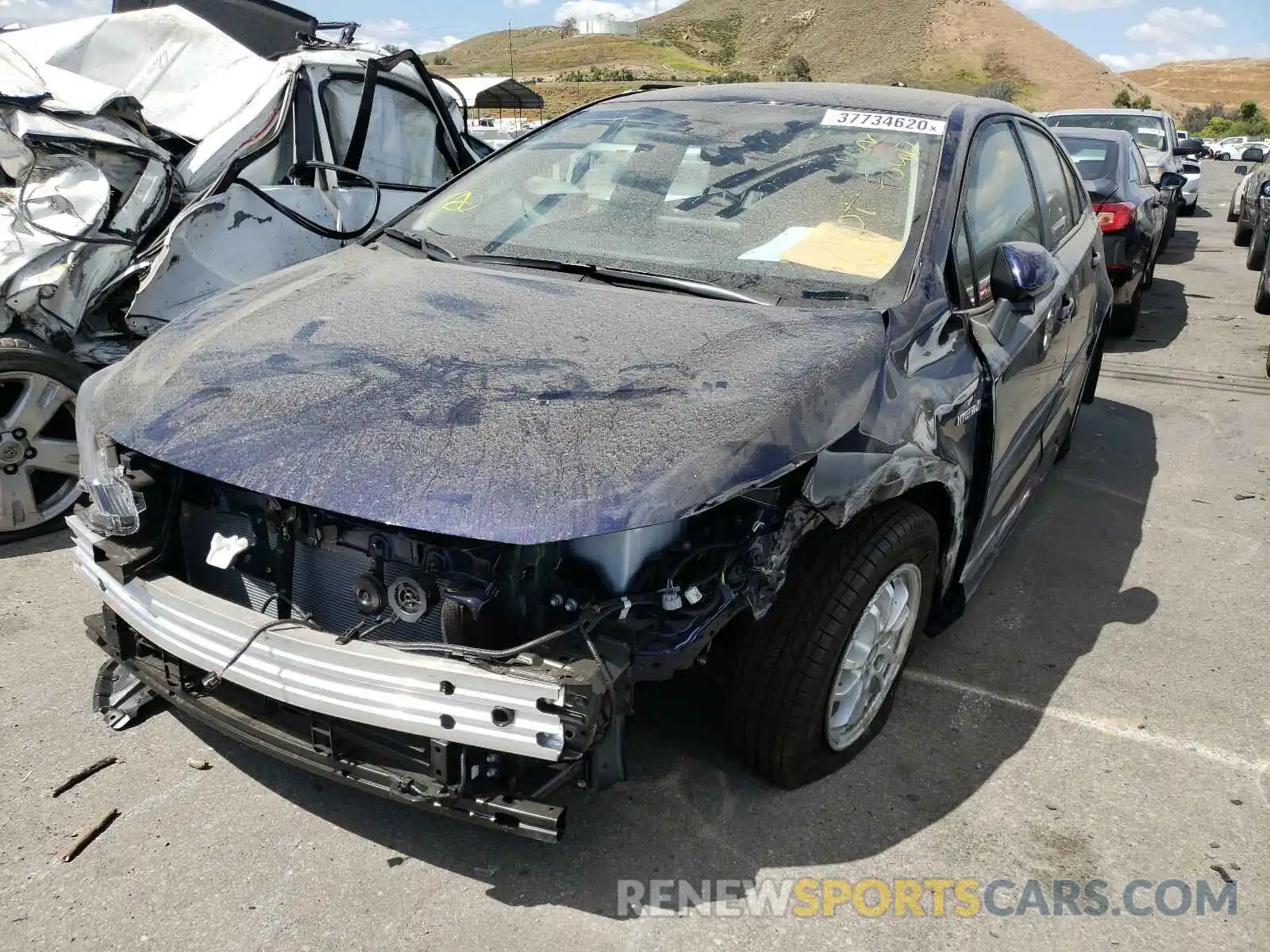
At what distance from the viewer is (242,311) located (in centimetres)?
279

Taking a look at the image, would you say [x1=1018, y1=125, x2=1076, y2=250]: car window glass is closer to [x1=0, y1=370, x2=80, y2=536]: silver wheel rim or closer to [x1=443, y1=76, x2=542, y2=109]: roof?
[x1=0, y1=370, x2=80, y2=536]: silver wheel rim

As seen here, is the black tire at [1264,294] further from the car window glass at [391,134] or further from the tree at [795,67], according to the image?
the tree at [795,67]

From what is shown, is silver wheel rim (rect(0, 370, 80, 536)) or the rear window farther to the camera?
the rear window

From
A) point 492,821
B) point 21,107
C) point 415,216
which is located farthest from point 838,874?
point 21,107

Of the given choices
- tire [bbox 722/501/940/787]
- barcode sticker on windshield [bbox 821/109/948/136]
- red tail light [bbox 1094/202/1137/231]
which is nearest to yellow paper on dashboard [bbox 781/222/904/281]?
barcode sticker on windshield [bbox 821/109/948/136]

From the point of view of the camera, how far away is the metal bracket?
110 inches

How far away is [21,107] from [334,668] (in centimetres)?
376

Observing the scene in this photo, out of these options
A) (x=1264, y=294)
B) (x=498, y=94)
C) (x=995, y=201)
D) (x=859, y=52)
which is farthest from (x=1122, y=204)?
(x=859, y=52)

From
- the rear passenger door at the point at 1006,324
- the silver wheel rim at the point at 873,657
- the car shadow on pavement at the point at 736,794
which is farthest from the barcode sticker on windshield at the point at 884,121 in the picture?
the car shadow on pavement at the point at 736,794

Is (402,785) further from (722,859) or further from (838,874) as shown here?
(838,874)

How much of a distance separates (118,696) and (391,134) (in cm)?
397

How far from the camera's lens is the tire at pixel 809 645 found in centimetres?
237

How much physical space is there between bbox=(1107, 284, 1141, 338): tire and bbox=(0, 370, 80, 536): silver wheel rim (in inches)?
289

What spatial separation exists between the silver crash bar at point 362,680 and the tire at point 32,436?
2023mm
